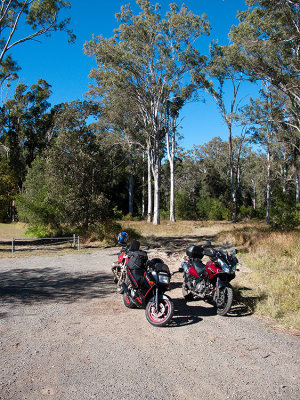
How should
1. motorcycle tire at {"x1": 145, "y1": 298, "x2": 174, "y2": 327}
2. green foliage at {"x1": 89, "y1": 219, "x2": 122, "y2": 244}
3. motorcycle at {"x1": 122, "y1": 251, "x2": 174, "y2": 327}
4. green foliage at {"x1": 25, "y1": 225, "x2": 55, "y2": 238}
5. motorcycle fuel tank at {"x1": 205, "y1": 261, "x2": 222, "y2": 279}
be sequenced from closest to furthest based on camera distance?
1. motorcycle tire at {"x1": 145, "y1": 298, "x2": 174, "y2": 327}
2. motorcycle at {"x1": 122, "y1": 251, "x2": 174, "y2": 327}
3. motorcycle fuel tank at {"x1": 205, "y1": 261, "x2": 222, "y2": 279}
4. green foliage at {"x1": 89, "y1": 219, "x2": 122, "y2": 244}
5. green foliage at {"x1": 25, "y1": 225, "x2": 55, "y2": 238}

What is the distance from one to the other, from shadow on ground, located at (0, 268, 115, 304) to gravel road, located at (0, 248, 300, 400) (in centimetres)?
9

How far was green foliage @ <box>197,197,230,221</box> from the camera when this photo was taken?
4158cm

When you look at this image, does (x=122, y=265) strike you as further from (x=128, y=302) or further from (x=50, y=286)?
(x=50, y=286)

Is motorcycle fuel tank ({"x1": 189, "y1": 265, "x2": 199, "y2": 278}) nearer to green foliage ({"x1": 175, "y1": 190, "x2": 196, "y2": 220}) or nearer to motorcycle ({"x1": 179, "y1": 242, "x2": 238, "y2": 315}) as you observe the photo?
motorcycle ({"x1": 179, "y1": 242, "x2": 238, "y2": 315})

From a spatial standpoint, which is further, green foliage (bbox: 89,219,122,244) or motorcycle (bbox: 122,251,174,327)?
green foliage (bbox: 89,219,122,244)

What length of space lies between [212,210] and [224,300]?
3712 cm

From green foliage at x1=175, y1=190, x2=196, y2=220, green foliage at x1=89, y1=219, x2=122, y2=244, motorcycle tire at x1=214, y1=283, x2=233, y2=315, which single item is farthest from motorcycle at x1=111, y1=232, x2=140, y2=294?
green foliage at x1=175, y1=190, x2=196, y2=220

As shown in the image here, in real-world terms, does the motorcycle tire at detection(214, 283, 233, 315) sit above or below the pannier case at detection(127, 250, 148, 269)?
below

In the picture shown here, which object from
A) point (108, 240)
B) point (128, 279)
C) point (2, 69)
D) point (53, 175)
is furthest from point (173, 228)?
point (128, 279)

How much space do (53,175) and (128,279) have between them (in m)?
12.8

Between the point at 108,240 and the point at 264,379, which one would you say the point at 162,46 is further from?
the point at 264,379

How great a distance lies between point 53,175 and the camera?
17578 mm

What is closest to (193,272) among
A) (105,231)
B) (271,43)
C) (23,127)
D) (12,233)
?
(105,231)

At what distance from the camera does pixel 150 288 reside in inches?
212
